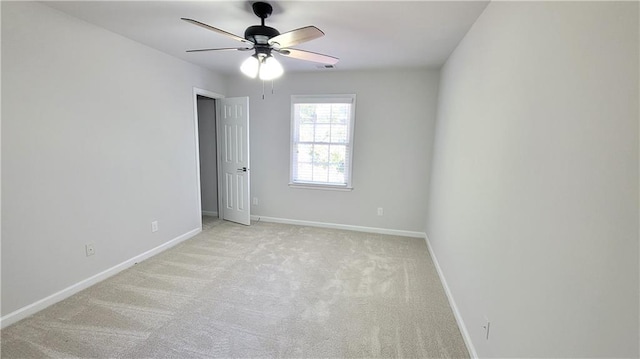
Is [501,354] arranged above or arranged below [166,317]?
above

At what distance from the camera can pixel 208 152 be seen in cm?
473

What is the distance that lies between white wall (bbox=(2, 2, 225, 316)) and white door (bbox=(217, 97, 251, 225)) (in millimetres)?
915

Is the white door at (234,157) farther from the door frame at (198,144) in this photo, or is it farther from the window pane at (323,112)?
the window pane at (323,112)

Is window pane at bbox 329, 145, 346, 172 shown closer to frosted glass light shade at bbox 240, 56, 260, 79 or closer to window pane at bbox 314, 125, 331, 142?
window pane at bbox 314, 125, 331, 142

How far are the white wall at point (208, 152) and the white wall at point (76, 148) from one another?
3.88 feet

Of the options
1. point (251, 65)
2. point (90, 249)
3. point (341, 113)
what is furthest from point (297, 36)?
point (90, 249)

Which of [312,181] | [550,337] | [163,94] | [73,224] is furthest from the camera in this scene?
[312,181]

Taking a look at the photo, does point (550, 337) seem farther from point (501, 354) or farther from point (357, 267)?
point (357, 267)

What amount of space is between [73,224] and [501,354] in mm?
3297

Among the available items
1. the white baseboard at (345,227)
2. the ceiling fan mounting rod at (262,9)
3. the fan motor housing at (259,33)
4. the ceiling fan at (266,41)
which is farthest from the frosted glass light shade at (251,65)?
the white baseboard at (345,227)

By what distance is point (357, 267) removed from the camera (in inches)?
119

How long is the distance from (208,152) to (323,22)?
3290mm

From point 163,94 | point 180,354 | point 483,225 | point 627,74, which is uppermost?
point 163,94

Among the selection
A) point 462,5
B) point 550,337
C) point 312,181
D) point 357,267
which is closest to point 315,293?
point 357,267
